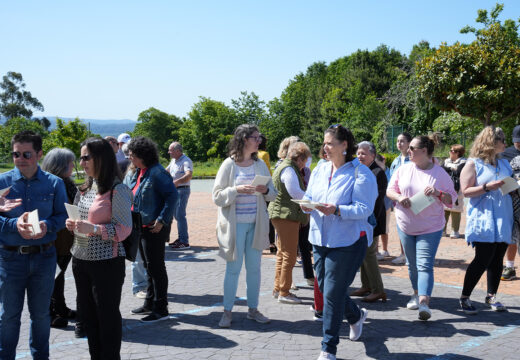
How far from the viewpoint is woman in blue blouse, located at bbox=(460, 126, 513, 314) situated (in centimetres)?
550

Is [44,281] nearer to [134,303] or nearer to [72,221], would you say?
[72,221]

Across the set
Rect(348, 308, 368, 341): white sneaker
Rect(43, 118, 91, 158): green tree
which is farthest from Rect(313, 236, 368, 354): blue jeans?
Rect(43, 118, 91, 158): green tree

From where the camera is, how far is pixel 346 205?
422 cm

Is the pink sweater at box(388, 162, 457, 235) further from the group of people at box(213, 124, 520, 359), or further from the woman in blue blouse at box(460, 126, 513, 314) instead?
the woman in blue blouse at box(460, 126, 513, 314)

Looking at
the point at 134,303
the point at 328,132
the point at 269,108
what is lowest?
the point at 134,303

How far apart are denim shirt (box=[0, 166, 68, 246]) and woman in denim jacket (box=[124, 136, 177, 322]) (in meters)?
1.57

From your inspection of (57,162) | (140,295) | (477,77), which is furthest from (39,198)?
(477,77)

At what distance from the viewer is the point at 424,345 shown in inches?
186

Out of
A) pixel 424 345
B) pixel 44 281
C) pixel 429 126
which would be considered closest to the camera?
pixel 44 281

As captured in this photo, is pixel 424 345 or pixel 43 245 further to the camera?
pixel 424 345

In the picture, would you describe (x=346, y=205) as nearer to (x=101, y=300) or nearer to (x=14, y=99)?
(x=101, y=300)

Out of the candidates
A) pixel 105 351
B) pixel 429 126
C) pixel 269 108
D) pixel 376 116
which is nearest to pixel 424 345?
pixel 105 351

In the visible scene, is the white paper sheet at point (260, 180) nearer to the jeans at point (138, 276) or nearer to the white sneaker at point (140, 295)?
the jeans at point (138, 276)

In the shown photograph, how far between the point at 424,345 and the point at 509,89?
19.4 m
